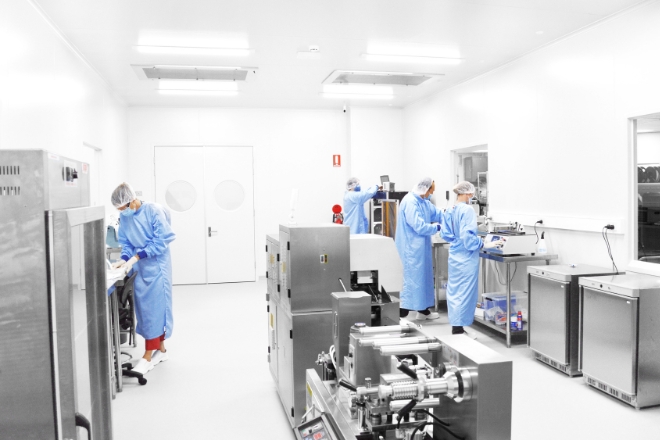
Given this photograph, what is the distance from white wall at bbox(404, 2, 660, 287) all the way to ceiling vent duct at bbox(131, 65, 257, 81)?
102 inches

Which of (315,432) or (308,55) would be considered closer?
(315,432)

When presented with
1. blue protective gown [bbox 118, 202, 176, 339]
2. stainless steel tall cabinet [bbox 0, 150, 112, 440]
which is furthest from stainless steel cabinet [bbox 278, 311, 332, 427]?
blue protective gown [bbox 118, 202, 176, 339]

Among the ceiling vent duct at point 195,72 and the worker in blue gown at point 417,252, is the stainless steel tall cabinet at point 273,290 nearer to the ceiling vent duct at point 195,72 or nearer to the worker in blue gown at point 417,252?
the worker in blue gown at point 417,252

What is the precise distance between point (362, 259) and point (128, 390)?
6.68 ft

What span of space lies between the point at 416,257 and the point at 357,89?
2.48 m

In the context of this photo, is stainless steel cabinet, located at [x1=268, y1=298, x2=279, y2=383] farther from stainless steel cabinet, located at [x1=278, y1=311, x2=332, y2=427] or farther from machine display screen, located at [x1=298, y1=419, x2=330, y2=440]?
machine display screen, located at [x1=298, y1=419, x2=330, y2=440]

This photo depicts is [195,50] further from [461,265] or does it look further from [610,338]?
[610,338]

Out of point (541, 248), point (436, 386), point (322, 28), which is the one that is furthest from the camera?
point (541, 248)

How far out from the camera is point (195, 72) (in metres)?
5.13

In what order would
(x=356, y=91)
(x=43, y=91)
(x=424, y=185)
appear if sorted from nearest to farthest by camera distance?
(x=43, y=91)
(x=424, y=185)
(x=356, y=91)

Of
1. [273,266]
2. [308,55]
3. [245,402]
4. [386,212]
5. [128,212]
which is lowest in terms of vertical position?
[245,402]

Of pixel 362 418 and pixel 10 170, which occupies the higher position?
pixel 10 170

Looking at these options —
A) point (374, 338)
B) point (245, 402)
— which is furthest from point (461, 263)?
point (374, 338)

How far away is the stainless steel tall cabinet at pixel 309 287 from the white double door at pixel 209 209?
15.3 ft
